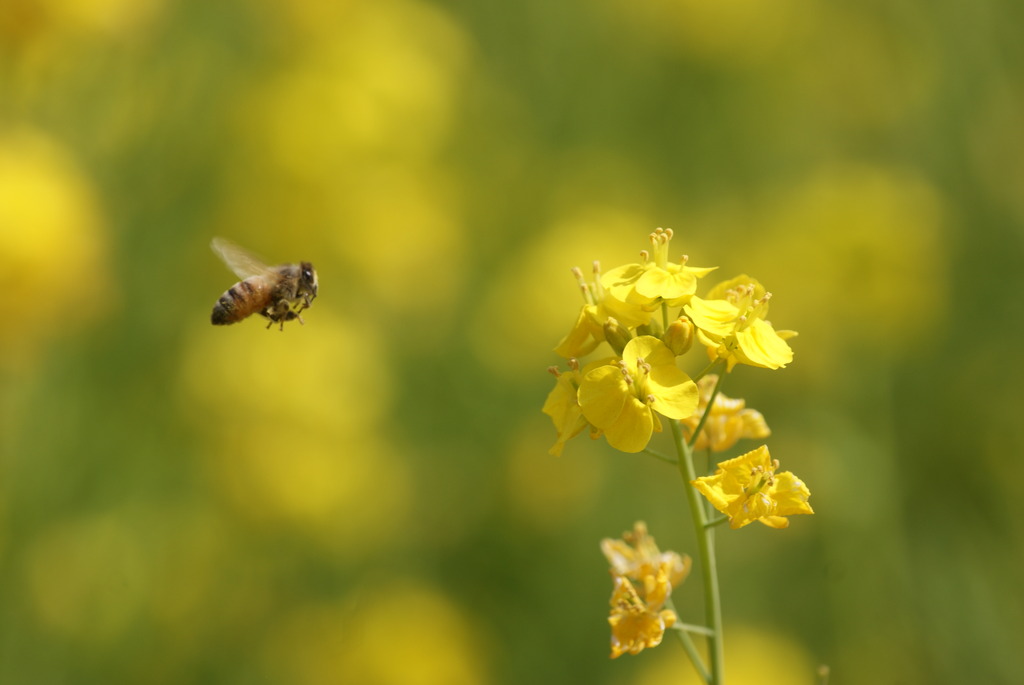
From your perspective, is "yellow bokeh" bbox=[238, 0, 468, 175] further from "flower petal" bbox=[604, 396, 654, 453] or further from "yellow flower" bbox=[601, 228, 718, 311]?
"flower petal" bbox=[604, 396, 654, 453]

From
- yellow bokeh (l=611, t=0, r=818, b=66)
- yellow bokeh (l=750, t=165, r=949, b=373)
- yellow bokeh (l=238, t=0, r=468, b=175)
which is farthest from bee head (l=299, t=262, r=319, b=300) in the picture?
yellow bokeh (l=611, t=0, r=818, b=66)

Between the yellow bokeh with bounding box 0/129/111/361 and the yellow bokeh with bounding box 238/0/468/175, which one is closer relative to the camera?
the yellow bokeh with bounding box 0/129/111/361

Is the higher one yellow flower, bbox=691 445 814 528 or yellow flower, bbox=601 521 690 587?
yellow flower, bbox=691 445 814 528

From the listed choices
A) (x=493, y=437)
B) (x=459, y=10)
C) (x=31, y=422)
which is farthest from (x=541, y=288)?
(x=459, y=10)

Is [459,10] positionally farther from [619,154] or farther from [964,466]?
[964,466]

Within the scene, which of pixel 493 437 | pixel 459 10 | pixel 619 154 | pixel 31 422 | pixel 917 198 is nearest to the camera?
pixel 31 422

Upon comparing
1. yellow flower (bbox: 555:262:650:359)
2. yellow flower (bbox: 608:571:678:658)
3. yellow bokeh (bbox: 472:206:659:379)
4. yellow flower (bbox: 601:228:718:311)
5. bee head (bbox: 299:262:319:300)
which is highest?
yellow bokeh (bbox: 472:206:659:379)
